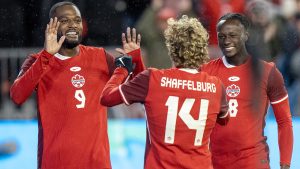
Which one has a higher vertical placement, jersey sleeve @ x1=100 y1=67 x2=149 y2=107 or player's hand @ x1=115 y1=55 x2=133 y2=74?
player's hand @ x1=115 y1=55 x2=133 y2=74

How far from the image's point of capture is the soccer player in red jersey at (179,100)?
19.7ft

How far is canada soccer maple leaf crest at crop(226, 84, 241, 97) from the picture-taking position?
22.4 ft

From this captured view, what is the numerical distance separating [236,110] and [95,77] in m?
1.04

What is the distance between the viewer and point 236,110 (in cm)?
679

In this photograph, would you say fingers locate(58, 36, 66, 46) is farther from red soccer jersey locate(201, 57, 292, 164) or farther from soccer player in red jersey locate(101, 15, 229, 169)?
red soccer jersey locate(201, 57, 292, 164)

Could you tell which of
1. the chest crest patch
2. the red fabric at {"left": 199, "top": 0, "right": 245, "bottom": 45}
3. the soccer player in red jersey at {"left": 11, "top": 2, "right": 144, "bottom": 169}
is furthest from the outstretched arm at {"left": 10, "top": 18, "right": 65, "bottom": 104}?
the red fabric at {"left": 199, "top": 0, "right": 245, "bottom": 45}

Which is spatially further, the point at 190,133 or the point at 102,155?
the point at 102,155

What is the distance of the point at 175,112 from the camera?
6.00 m

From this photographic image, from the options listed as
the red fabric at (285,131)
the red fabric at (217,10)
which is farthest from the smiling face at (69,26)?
the red fabric at (217,10)

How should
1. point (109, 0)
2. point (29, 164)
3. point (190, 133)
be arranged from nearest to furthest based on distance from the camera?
point (190, 133) < point (29, 164) < point (109, 0)

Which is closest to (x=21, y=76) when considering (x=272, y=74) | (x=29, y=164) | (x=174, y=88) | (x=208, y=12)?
(x=174, y=88)

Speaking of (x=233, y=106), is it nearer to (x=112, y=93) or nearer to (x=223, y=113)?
(x=223, y=113)

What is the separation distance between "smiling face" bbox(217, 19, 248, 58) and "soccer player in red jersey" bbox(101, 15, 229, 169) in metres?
0.69

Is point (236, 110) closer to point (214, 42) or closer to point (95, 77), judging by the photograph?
point (95, 77)
